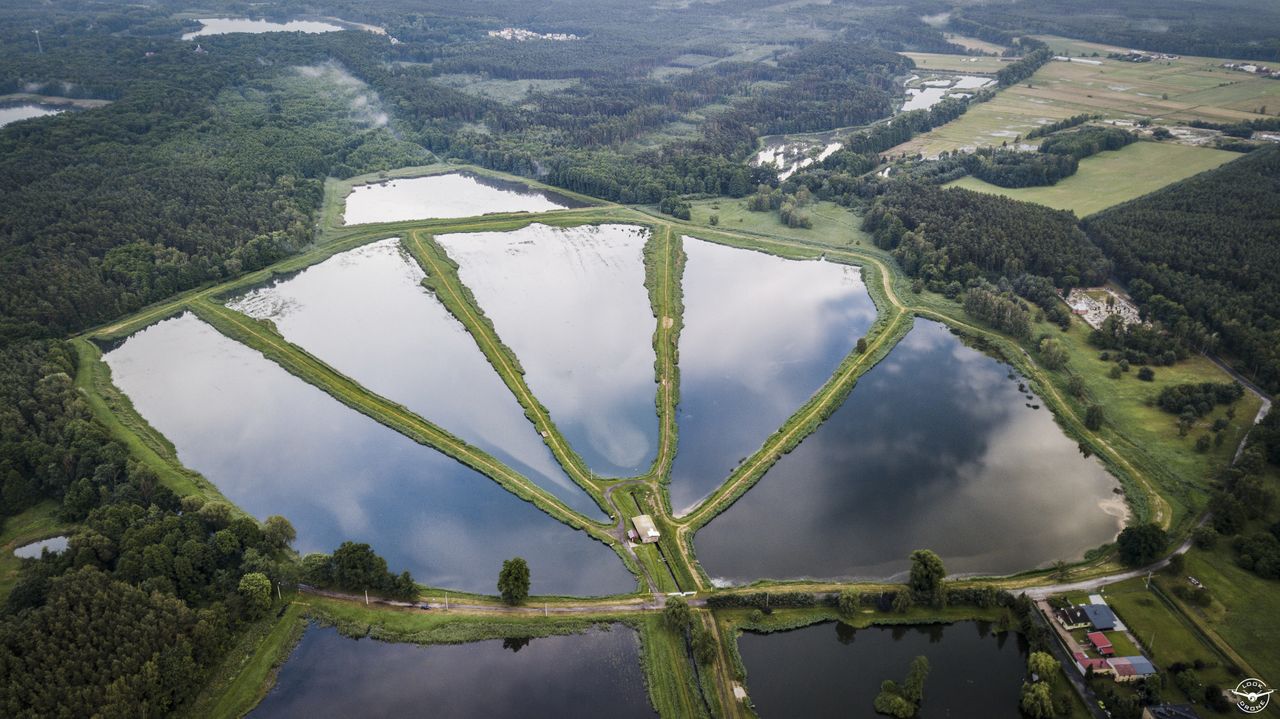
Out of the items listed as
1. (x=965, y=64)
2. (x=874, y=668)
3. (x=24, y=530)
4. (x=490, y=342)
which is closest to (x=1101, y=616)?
(x=874, y=668)

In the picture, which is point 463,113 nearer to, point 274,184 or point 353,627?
point 274,184

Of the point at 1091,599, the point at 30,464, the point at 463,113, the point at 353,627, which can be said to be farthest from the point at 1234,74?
the point at 30,464

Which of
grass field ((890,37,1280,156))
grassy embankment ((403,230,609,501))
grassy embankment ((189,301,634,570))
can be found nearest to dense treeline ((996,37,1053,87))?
grass field ((890,37,1280,156))

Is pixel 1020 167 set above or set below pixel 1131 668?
above

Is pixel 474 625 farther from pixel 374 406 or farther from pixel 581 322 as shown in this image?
pixel 581 322

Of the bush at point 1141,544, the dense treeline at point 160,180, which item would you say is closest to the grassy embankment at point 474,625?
the bush at point 1141,544
